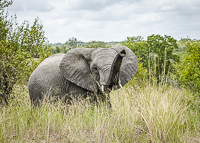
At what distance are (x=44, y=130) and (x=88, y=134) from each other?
2.78ft

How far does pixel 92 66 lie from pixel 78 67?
0.52 metres

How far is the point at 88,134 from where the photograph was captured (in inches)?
179

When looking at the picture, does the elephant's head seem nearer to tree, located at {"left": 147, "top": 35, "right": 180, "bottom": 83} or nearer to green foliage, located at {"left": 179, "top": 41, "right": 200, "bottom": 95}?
green foliage, located at {"left": 179, "top": 41, "right": 200, "bottom": 95}

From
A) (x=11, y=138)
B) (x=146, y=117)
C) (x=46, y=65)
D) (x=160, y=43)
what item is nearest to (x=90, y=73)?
(x=46, y=65)

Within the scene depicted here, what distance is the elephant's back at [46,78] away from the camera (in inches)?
257

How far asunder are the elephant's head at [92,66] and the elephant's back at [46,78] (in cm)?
38

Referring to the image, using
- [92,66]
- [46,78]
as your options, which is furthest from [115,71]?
[46,78]

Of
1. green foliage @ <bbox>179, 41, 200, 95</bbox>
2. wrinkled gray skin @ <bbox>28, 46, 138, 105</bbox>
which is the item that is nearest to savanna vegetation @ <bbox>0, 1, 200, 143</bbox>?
green foliage @ <bbox>179, 41, 200, 95</bbox>

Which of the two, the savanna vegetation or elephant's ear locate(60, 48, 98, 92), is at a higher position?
elephant's ear locate(60, 48, 98, 92)

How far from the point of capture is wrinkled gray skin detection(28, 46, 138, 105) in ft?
18.4

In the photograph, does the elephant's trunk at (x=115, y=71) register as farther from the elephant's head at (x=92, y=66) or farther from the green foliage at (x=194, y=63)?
the green foliage at (x=194, y=63)

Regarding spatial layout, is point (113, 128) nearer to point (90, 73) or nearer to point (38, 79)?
point (90, 73)

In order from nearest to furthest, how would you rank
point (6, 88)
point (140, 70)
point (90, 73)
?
1. point (90, 73)
2. point (6, 88)
3. point (140, 70)

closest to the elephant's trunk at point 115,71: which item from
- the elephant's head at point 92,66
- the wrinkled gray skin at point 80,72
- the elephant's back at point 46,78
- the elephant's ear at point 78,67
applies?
the wrinkled gray skin at point 80,72
